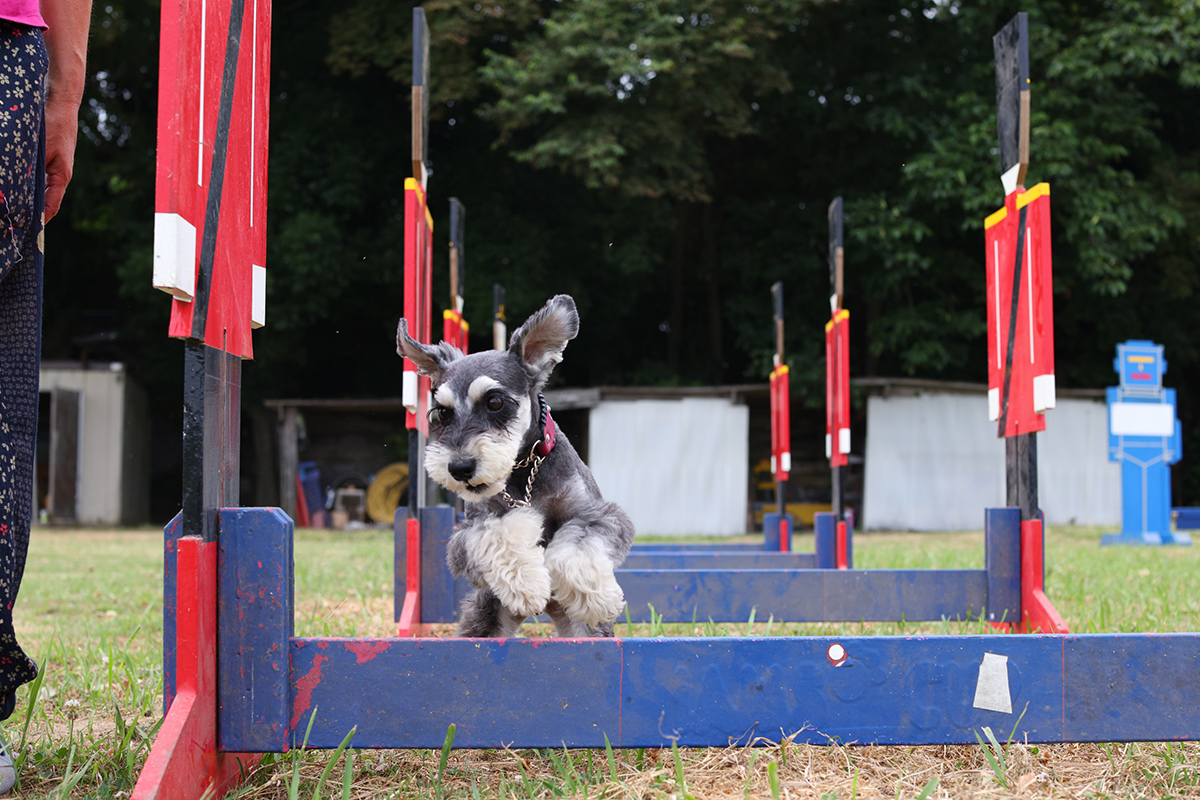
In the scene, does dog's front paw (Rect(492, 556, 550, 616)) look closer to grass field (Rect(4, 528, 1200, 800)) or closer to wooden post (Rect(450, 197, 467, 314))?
grass field (Rect(4, 528, 1200, 800))

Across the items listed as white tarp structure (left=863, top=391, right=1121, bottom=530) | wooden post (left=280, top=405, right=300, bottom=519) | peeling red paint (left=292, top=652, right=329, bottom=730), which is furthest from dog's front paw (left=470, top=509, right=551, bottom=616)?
wooden post (left=280, top=405, right=300, bottom=519)

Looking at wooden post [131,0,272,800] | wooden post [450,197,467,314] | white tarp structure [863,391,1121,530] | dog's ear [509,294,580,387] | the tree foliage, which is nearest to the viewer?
wooden post [131,0,272,800]

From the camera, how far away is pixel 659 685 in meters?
1.96

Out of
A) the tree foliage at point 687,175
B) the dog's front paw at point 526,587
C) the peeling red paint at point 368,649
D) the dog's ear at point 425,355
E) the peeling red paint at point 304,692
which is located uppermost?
the tree foliage at point 687,175

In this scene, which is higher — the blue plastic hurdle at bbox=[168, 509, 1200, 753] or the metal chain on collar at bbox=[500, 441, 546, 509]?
the metal chain on collar at bbox=[500, 441, 546, 509]

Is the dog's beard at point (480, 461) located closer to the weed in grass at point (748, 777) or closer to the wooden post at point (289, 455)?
the weed in grass at point (748, 777)

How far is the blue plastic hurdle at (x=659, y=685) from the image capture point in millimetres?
1930

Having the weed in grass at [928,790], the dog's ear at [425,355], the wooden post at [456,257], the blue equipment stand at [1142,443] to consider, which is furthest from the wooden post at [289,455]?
the weed in grass at [928,790]

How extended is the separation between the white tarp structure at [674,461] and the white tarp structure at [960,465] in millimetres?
2251

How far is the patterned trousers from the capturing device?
200cm

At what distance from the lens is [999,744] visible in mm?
→ 2031

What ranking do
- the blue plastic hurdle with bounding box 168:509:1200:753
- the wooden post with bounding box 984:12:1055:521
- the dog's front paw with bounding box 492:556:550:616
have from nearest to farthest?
the blue plastic hurdle with bounding box 168:509:1200:753
the dog's front paw with bounding box 492:556:550:616
the wooden post with bounding box 984:12:1055:521

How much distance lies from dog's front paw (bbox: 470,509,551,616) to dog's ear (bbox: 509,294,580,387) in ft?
1.25

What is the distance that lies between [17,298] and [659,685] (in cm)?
167
